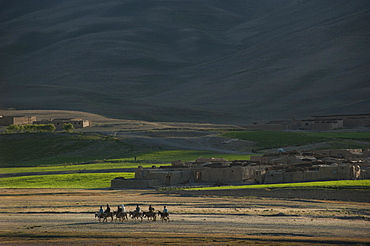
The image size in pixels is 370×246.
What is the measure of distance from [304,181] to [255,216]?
49.8 feet

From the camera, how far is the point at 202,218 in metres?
27.5

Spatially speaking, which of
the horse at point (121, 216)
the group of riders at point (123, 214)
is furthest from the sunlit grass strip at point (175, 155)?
the group of riders at point (123, 214)

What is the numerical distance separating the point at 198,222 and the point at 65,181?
2695 cm

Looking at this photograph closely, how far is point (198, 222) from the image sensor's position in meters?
26.4

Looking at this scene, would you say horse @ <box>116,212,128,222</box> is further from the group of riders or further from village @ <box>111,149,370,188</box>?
village @ <box>111,149,370,188</box>

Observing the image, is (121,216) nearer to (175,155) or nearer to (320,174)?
(320,174)

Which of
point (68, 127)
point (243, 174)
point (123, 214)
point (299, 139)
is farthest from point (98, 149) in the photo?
point (123, 214)

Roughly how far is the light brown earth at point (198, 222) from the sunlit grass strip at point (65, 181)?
34.4ft

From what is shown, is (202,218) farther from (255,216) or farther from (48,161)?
(48,161)

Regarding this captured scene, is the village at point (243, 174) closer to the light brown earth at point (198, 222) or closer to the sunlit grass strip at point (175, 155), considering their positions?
the light brown earth at point (198, 222)

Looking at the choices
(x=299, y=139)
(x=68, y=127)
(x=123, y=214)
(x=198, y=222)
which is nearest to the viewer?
(x=198, y=222)

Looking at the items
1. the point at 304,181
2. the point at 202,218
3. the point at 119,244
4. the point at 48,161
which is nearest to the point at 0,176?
the point at 48,161

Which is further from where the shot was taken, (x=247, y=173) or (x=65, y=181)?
(x=65, y=181)

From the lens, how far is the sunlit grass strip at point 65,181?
4816 cm
